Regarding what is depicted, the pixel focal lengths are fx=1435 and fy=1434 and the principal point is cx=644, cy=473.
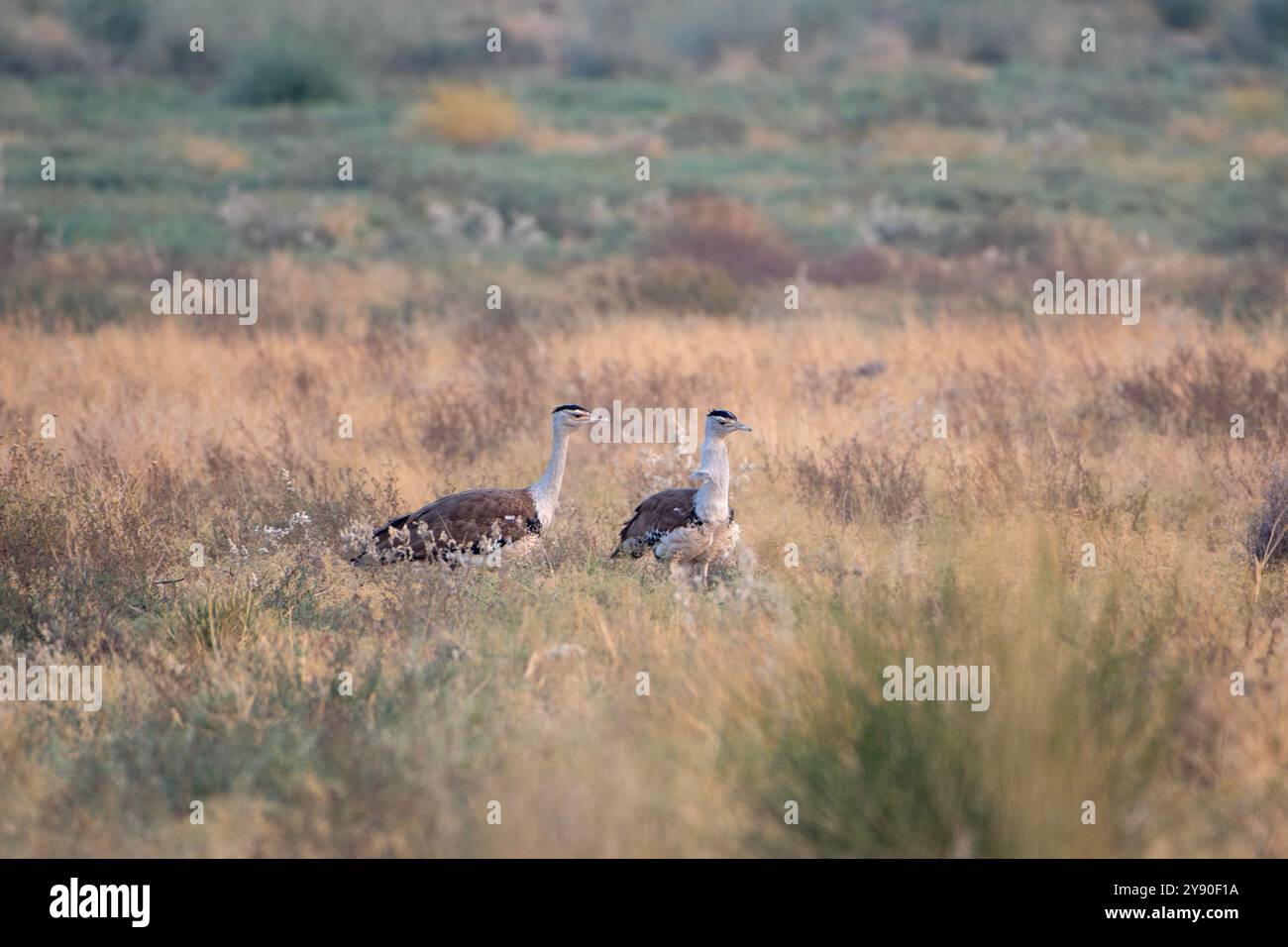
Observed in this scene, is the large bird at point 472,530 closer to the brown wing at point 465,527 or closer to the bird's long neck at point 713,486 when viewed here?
the brown wing at point 465,527

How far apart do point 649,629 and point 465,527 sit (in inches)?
51.5

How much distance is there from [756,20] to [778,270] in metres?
30.4

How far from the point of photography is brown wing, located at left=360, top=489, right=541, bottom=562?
23.5 ft

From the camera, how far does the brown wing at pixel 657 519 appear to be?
284 inches

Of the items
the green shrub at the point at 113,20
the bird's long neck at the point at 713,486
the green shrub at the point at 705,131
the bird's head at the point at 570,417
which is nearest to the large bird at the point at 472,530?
the bird's head at the point at 570,417

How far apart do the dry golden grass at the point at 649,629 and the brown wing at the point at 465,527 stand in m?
0.22

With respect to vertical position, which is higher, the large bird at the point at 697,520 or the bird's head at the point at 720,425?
the bird's head at the point at 720,425

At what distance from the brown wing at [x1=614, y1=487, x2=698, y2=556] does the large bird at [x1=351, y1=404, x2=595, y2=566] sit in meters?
0.44

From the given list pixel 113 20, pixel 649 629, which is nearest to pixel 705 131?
pixel 113 20

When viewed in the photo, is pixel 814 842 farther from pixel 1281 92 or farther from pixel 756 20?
pixel 756 20

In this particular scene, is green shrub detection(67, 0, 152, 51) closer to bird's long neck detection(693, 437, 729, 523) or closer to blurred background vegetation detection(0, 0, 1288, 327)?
blurred background vegetation detection(0, 0, 1288, 327)

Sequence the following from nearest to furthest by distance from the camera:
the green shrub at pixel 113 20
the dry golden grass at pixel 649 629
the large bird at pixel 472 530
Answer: the dry golden grass at pixel 649 629 → the large bird at pixel 472 530 → the green shrub at pixel 113 20

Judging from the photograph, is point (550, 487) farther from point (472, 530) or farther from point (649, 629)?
point (649, 629)

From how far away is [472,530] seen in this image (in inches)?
284
